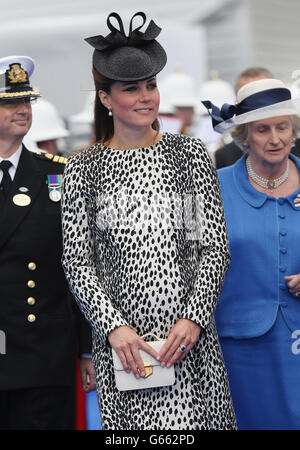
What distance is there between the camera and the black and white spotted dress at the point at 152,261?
3.60 meters

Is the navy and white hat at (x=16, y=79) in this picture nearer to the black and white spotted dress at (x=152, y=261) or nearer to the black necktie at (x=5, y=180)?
the black necktie at (x=5, y=180)

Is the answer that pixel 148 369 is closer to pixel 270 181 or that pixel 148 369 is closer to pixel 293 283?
pixel 293 283

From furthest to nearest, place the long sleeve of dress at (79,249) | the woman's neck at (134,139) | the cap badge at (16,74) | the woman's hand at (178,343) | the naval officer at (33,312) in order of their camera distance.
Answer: the cap badge at (16,74) < the naval officer at (33,312) < the woman's neck at (134,139) < the long sleeve of dress at (79,249) < the woman's hand at (178,343)

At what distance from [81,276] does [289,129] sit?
1.28 meters

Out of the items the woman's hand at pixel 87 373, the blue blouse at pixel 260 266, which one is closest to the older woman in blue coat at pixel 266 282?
the blue blouse at pixel 260 266

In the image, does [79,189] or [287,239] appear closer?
[79,189]

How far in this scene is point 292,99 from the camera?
442 centimetres

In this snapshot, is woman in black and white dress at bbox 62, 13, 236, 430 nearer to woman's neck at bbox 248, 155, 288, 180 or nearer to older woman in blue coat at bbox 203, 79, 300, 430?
older woman in blue coat at bbox 203, 79, 300, 430

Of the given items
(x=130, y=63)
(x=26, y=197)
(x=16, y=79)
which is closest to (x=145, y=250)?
(x=130, y=63)
